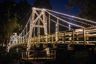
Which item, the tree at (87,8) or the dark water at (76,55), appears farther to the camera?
the tree at (87,8)

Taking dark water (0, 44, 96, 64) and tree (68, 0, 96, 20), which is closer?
dark water (0, 44, 96, 64)

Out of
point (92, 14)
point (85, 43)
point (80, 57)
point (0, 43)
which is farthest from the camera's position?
point (0, 43)

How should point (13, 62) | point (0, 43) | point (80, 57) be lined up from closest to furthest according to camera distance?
point (80, 57)
point (13, 62)
point (0, 43)

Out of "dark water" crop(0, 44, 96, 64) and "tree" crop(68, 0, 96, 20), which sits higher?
"tree" crop(68, 0, 96, 20)

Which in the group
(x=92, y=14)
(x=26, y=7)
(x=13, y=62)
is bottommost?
(x=13, y=62)

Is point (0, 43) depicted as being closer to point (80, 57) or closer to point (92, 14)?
point (92, 14)

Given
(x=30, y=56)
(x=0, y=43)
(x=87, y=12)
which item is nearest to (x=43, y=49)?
(x=30, y=56)

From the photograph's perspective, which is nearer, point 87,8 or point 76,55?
point 76,55

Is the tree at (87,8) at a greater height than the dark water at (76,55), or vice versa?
the tree at (87,8)

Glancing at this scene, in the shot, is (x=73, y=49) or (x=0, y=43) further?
(x=0, y=43)

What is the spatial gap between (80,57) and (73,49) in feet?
3.21

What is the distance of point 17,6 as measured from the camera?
74312mm

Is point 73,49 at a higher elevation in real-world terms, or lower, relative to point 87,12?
lower

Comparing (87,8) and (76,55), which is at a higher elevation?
(87,8)
